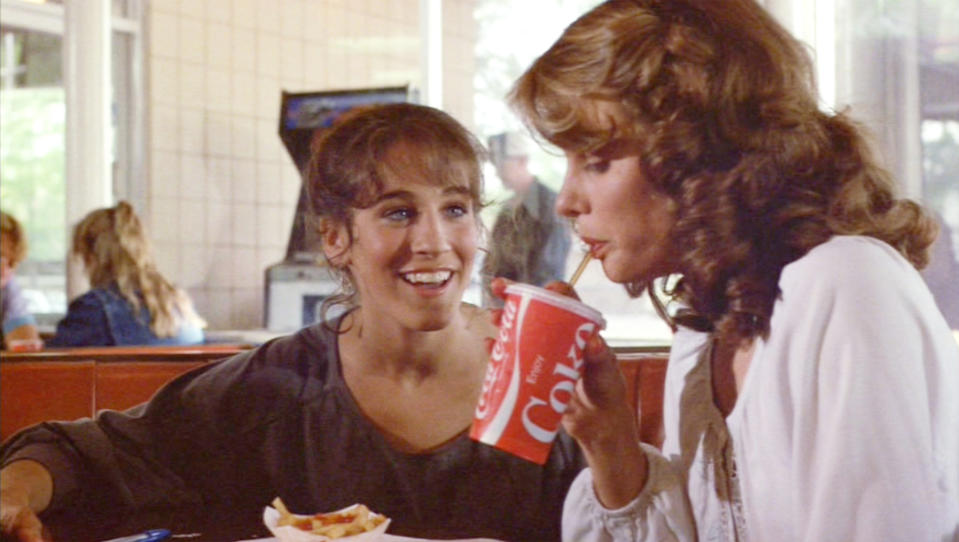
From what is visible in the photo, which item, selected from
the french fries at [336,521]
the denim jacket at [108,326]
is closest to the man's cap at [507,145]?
the french fries at [336,521]

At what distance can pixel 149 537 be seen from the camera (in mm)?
900

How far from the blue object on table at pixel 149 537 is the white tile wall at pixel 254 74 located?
353 millimetres

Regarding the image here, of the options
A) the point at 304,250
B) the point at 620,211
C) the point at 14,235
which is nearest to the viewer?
the point at 620,211

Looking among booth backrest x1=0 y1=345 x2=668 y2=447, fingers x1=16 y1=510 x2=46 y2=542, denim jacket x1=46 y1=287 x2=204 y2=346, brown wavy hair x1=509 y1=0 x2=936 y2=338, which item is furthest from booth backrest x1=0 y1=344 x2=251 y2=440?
brown wavy hair x1=509 y1=0 x2=936 y2=338

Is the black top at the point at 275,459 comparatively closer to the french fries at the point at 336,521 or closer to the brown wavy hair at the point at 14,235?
the french fries at the point at 336,521

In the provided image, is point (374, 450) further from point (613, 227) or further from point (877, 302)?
point (877, 302)

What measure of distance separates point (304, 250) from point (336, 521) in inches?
9.5

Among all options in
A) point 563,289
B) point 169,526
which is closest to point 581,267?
point 563,289

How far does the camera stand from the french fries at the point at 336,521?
2.86ft

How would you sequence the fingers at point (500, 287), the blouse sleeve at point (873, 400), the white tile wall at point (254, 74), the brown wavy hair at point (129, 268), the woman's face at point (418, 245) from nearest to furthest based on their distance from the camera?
the blouse sleeve at point (873, 400) < the fingers at point (500, 287) < the woman's face at point (418, 245) < the white tile wall at point (254, 74) < the brown wavy hair at point (129, 268)


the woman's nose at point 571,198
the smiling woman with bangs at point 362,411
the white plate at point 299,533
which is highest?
the woman's nose at point 571,198

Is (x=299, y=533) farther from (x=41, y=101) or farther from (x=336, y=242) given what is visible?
(x=41, y=101)

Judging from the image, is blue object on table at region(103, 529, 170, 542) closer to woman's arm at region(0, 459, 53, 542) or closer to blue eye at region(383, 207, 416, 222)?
woman's arm at region(0, 459, 53, 542)

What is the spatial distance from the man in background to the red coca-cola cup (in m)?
0.13
